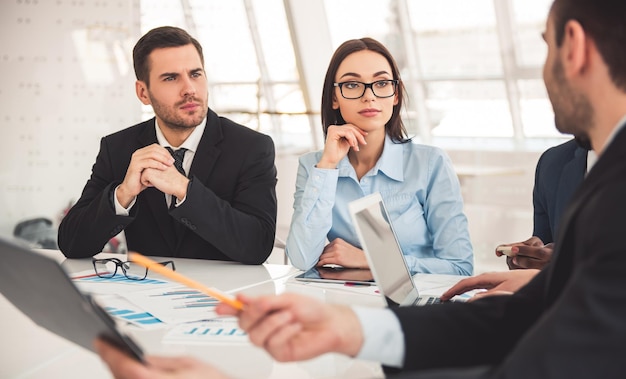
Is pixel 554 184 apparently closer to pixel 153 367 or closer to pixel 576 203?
pixel 576 203

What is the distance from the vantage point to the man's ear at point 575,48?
1.14 meters

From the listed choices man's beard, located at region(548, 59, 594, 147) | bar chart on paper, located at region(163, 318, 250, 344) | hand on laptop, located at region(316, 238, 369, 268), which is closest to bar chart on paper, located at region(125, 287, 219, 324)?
bar chart on paper, located at region(163, 318, 250, 344)

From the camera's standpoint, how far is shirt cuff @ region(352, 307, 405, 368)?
4.18 ft

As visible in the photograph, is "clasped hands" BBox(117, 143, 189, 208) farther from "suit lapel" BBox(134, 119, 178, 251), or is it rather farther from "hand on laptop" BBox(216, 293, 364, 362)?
"hand on laptop" BBox(216, 293, 364, 362)

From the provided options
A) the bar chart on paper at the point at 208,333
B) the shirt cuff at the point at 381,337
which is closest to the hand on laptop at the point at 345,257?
the bar chart on paper at the point at 208,333

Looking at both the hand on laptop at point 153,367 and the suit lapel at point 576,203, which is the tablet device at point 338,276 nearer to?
the suit lapel at point 576,203

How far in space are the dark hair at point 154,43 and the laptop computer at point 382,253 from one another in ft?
4.81

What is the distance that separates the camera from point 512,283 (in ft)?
6.24

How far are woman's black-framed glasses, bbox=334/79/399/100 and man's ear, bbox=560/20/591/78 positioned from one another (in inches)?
69.1

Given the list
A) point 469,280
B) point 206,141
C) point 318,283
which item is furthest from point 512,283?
point 206,141

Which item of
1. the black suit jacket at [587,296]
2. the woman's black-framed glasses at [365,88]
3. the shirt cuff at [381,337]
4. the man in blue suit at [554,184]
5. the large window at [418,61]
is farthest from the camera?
the large window at [418,61]

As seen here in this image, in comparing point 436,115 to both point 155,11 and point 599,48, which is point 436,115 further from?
point 599,48

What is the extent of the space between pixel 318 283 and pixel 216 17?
6.34 m

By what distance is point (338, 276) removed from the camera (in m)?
2.50
